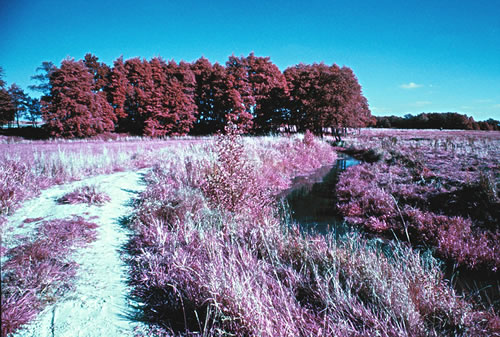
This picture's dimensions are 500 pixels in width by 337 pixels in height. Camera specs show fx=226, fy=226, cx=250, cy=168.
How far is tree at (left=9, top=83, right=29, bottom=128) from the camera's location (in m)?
36.4

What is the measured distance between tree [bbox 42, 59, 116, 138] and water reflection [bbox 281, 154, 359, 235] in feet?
88.2

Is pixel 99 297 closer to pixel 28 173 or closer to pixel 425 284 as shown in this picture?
pixel 425 284

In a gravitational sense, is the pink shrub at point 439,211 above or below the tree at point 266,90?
below

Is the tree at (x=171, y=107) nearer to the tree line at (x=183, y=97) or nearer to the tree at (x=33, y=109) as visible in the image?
the tree line at (x=183, y=97)

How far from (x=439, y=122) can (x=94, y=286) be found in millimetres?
103559

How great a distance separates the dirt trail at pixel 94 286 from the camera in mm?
2570

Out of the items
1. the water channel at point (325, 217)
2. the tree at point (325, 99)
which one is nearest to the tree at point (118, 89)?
the tree at point (325, 99)

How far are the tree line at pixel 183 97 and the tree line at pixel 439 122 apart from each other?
203 feet

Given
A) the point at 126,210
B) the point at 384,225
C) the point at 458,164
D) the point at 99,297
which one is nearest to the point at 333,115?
the point at 458,164

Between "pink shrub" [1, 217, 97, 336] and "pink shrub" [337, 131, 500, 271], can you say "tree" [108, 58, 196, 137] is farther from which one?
"pink shrub" [1, 217, 97, 336]

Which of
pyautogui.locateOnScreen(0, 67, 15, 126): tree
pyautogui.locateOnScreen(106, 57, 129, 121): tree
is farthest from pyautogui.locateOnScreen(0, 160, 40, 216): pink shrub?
pyautogui.locateOnScreen(0, 67, 15, 126): tree

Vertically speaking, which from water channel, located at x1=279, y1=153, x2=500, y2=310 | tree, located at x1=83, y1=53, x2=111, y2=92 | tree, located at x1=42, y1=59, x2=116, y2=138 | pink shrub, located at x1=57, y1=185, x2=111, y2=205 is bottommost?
water channel, located at x1=279, y1=153, x2=500, y2=310

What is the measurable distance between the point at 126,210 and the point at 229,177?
110 inches

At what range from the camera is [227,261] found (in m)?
3.21
